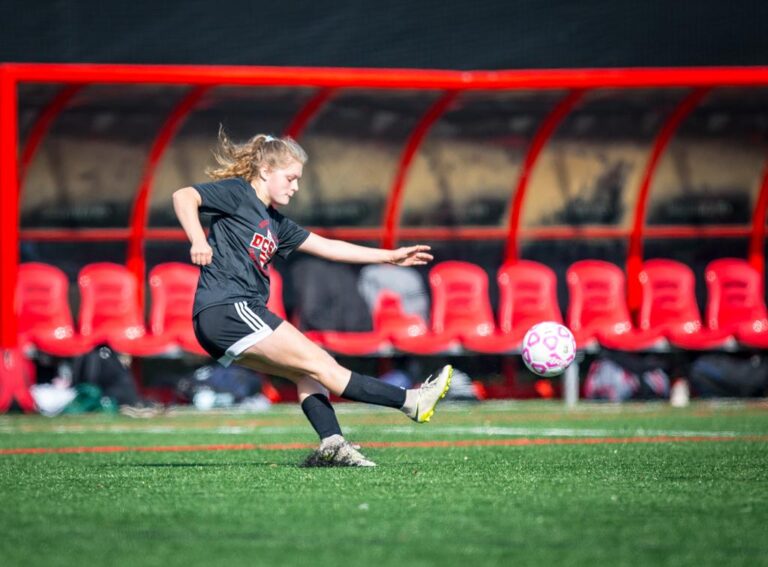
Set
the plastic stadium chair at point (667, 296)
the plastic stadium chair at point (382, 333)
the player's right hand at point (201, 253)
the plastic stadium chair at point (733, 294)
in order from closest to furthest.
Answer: the player's right hand at point (201, 253) → the plastic stadium chair at point (382, 333) → the plastic stadium chair at point (733, 294) → the plastic stadium chair at point (667, 296)

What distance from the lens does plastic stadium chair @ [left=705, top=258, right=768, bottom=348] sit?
15914mm

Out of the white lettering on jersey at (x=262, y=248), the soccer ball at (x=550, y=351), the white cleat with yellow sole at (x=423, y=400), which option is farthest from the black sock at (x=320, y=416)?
the soccer ball at (x=550, y=351)

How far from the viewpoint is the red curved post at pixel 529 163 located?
16.1m

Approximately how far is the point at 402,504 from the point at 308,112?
416 inches

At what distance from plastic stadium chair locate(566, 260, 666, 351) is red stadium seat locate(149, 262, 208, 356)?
4.23 metres

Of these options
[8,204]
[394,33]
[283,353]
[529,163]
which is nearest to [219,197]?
[283,353]

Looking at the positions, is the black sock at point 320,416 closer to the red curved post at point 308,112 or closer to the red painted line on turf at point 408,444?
the red painted line on turf at point 408,444

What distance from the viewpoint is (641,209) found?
16.6 metres

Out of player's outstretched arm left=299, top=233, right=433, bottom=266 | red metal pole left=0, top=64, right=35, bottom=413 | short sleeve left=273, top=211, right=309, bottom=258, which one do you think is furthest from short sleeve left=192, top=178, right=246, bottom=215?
red metal pole left=0, top=64, right=35, bottom=413

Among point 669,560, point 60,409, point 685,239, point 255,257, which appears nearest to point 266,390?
point 60,409

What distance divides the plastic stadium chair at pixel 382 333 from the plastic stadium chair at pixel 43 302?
270 cm

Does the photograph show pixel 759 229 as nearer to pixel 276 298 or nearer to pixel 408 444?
pixel 276 298

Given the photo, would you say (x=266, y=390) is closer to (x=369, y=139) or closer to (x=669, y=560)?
(x=369, y=139)

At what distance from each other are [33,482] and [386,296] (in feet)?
29.8
